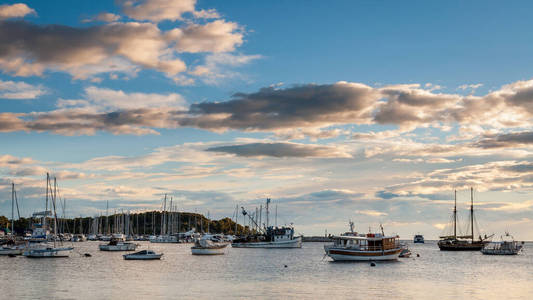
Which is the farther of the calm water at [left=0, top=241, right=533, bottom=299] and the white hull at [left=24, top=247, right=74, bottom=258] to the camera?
the white hull at [left=24, top=247, right=74, bottom=258]

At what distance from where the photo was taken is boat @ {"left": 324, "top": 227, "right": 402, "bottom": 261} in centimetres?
10812

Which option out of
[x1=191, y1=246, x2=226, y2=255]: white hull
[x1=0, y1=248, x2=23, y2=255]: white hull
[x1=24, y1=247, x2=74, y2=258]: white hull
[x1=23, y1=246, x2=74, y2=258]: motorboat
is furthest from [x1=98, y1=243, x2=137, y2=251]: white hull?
[x1=24, y1=247, x2=74, y2=258]: white hull

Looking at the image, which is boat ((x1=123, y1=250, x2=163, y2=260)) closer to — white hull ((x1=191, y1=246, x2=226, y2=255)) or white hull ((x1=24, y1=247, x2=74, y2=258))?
white hull ((x1=24, y1=247, x2=74, y2=258))

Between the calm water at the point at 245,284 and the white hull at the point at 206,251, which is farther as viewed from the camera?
the white hull at the point at 206,251

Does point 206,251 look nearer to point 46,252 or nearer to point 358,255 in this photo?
point 46,252

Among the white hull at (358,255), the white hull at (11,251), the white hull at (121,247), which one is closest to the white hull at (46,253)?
the white hull at (11,251)

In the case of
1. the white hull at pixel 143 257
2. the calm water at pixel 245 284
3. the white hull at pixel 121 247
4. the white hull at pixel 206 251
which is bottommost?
the white hull at pixel 121 247

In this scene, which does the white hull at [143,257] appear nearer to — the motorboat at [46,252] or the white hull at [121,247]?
the motorboat at [46,252]

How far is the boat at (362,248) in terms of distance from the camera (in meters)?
108

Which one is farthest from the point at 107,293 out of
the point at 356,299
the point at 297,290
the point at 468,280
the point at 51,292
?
the point at 468,280

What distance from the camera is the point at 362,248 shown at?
10894cm

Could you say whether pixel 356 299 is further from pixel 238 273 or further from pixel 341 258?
pixel 341 258

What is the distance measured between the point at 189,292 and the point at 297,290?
1128cm

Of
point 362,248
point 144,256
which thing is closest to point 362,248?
point 362,248
